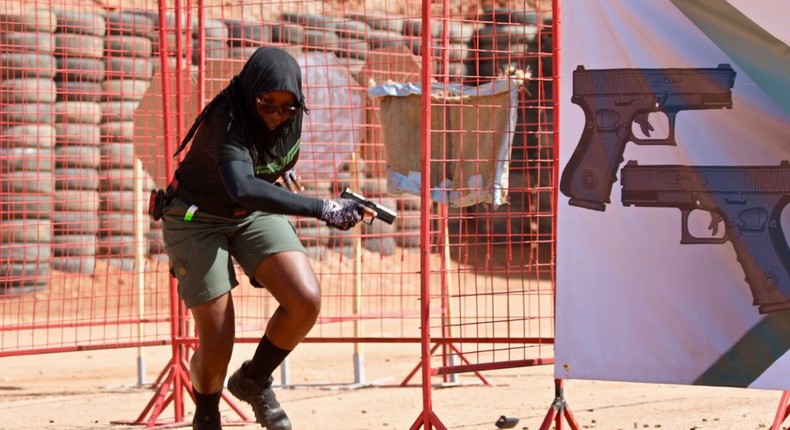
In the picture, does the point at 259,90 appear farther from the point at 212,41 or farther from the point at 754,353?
the point at 212,41

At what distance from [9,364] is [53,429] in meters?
3.91

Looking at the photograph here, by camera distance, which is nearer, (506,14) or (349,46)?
(506,14)

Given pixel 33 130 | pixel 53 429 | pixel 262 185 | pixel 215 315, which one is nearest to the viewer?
pixel 262 185

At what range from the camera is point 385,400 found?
8.27 metres

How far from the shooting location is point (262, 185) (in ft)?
17.1

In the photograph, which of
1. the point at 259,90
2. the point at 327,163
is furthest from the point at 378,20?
the point at 259,90

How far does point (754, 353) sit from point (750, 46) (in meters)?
1.33

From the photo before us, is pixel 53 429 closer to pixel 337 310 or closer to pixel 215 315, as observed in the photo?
pixel 215 315

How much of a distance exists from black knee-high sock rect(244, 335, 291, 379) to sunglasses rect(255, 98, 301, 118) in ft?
3.57

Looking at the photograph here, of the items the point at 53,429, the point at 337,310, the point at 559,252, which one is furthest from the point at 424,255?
the point at 337,310

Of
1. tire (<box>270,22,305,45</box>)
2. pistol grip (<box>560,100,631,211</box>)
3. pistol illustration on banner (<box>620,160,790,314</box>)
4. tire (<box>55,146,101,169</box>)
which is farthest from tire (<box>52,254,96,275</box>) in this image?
pistol illustration on banner (<box>620,160,790,314</box>)

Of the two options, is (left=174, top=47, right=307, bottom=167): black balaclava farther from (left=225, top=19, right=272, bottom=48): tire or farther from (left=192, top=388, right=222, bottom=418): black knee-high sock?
(left=225, top=19, right=272, bottom=48): tire

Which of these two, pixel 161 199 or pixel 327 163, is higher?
pixel 327 163

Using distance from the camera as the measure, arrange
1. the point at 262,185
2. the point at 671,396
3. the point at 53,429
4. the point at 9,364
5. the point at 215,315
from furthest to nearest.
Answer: the point at 9,364 → the point at 671,396 → the point at 53,429 → the point at 215,315 → the point at 262,185
